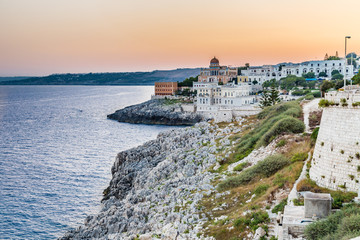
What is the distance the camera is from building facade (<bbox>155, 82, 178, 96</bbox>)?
117 meters

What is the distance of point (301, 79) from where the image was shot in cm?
8600

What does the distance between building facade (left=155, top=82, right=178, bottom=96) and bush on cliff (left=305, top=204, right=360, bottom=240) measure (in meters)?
106

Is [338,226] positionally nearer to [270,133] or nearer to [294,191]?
[294,191]

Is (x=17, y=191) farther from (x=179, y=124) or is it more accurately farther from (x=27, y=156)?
(x=179, y=124)

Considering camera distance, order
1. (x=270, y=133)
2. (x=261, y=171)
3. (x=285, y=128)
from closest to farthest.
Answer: (x=261, y=171)
(x=285, y=128)
(x=270, y=133)

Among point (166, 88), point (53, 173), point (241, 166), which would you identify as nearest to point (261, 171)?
point (241, 166)

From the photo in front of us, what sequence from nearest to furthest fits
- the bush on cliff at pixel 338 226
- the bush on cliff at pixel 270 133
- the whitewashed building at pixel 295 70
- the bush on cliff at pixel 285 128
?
1. the bush on cliff at pixel 338 226
2. the bush on cliff at pixel 285 128
3. the bush on cliff at pixel 270 133
4. the whitewashed building at pixel 295 70

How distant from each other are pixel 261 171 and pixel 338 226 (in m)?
10.1

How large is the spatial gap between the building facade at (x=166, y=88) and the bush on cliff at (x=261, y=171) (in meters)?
95.5

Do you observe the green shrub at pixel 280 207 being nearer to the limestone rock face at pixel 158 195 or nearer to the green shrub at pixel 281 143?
the limestone rock face at pixel 158 195

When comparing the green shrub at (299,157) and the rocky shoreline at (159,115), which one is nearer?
the green shrub at (299,157)

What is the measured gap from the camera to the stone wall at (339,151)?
1302 centimetres

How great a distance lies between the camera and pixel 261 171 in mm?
20438

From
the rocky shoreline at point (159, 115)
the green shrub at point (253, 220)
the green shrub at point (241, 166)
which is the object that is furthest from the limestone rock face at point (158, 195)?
the rocky shoreline at point (159, 115)
